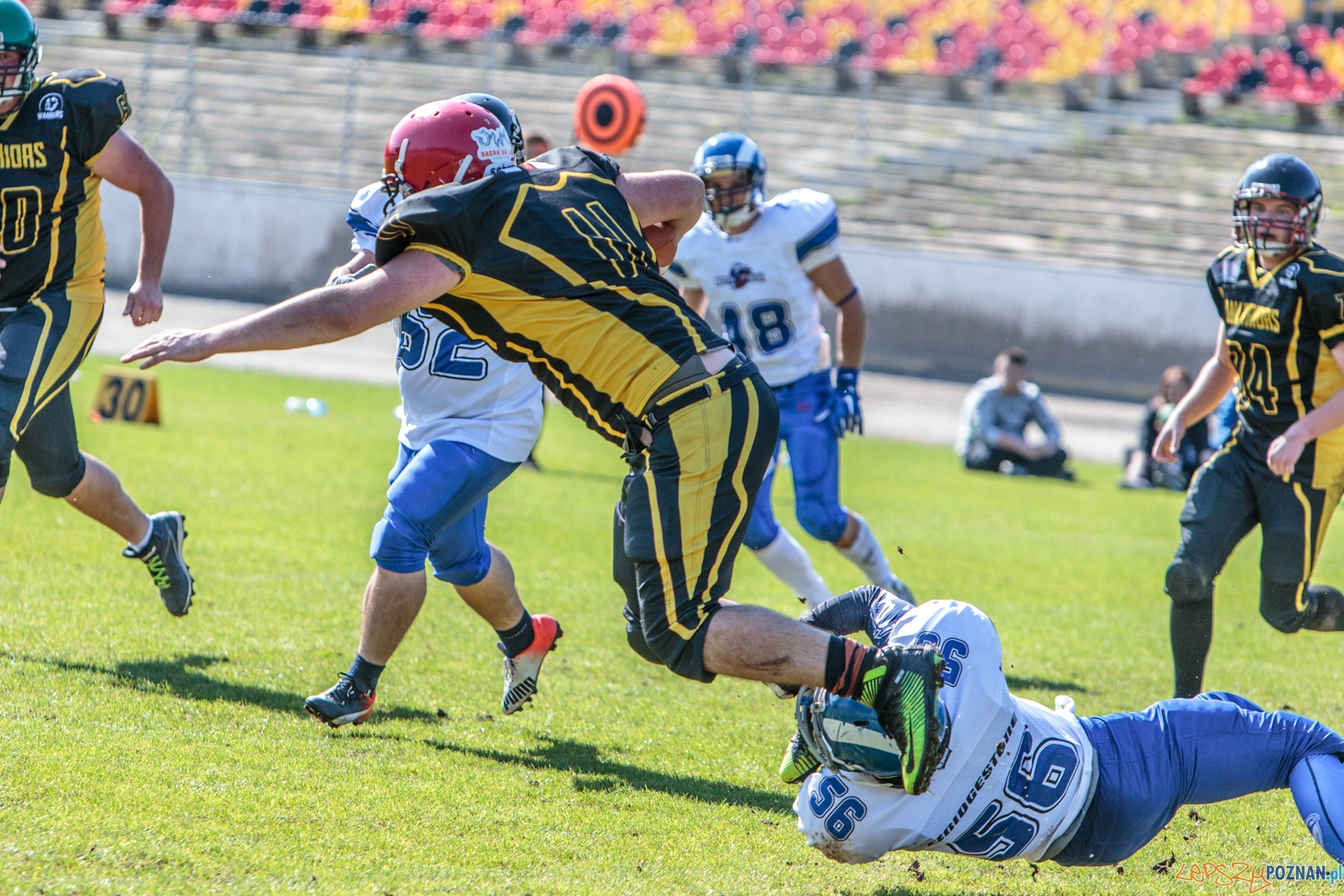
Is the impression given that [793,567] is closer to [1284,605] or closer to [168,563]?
[1284,605]

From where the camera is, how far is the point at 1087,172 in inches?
825

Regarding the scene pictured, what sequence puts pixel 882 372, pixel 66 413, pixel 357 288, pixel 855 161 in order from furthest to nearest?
pixel 855 161 → pixel 882 372 → pixel 66 413 → pixel 357 288

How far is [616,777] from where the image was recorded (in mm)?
4004

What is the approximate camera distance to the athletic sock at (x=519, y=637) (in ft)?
14.8

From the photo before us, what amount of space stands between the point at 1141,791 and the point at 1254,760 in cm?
28

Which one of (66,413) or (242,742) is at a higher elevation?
(66,413)

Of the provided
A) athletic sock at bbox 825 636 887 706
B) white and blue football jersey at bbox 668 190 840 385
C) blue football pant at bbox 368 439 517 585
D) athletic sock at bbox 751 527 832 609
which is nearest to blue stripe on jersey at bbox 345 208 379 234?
blue football pant at bbox 368 439 517 585

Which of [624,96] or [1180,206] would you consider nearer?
[624,96]

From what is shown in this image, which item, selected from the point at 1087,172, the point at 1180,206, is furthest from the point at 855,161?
the point at 1180,206

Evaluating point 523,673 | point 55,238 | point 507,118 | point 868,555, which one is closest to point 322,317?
point 507,118

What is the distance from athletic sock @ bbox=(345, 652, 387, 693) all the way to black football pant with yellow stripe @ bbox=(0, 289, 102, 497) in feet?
4.25

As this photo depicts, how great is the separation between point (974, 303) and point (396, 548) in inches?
595

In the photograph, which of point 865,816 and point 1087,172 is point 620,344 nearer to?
point 865,816

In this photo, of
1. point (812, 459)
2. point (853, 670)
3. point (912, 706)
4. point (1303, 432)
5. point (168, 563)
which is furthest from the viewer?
point (812, 459)
